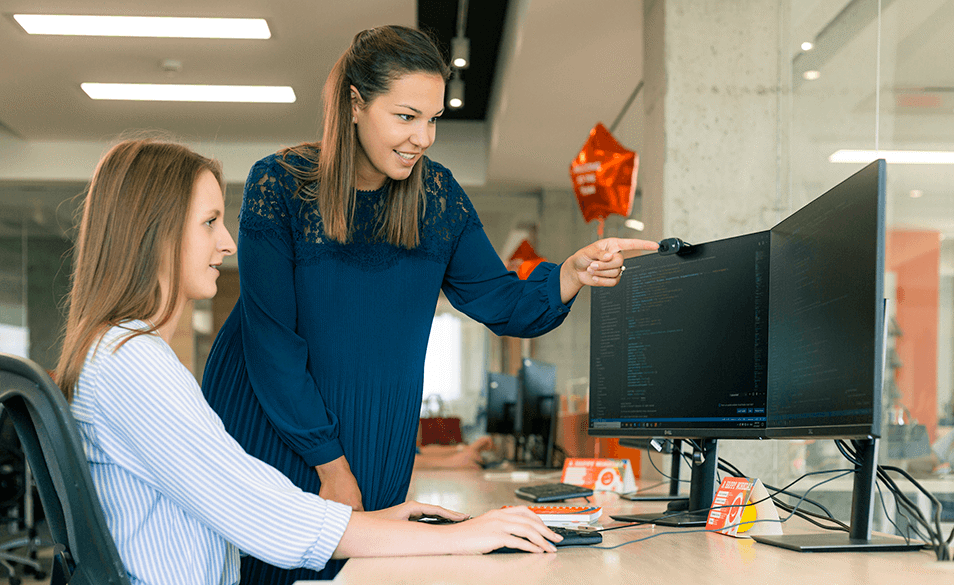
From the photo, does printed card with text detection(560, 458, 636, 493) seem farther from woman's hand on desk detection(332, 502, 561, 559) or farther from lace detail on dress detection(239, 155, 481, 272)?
woman's hand on desk detection(332, 502, 561, 559)

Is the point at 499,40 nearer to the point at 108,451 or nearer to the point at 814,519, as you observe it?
the point at 814,519

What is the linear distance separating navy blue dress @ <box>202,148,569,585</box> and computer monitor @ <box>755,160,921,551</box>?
1.88ft

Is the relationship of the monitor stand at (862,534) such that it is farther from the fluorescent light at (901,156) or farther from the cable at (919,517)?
the fluorescent light at (901,156)

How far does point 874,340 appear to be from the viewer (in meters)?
0.94

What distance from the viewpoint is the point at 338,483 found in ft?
4.22

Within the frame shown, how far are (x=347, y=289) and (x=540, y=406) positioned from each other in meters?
2.18

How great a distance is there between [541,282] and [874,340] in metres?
0.62

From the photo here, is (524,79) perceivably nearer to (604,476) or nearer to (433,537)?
(604,476)

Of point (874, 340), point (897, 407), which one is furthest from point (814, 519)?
point (897, 407)

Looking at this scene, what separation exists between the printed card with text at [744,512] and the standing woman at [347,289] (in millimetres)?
404

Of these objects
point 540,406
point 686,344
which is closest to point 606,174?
point 540,406

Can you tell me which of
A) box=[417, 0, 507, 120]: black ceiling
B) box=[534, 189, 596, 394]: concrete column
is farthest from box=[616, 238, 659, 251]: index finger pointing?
box=[534, 189, 596, 394]: concrete column

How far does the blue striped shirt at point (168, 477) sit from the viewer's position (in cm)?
88

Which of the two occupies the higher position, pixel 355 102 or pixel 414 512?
pixel 355 102
